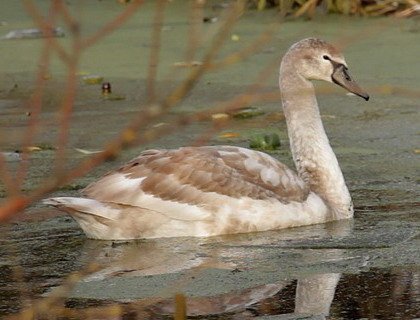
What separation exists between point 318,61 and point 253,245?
1.34 m

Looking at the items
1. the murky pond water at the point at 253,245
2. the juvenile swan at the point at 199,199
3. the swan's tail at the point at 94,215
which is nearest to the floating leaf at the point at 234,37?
the murky pond water at the point at 253,245

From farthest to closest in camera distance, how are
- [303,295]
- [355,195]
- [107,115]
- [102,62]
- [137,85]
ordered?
[102,62] → [137,85] → [107,115] → [355,195] → [303,295]

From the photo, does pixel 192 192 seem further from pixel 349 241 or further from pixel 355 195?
pixel 355 195

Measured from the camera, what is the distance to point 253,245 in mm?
5727

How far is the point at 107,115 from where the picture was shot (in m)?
9.09

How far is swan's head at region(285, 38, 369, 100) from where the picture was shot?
260 inches

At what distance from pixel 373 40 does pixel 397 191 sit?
16.1 ft

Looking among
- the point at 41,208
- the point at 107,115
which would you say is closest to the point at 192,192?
the point at 41,208

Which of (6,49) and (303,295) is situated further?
(6,49)

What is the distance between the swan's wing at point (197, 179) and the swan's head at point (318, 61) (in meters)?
0.72

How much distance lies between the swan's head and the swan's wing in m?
0.72

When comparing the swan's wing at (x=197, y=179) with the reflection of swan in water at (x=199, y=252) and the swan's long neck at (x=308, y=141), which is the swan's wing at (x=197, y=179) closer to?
the reflection of swan in water at (x=199, y=252)

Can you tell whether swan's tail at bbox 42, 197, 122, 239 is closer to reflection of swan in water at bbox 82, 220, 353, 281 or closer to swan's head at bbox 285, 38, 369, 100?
reflection of swan in water at bbox 82, 220, 353, 281

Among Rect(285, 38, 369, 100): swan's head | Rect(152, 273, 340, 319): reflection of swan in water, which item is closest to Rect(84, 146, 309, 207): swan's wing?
Rect(285, 38, 369, 100): swan's head
